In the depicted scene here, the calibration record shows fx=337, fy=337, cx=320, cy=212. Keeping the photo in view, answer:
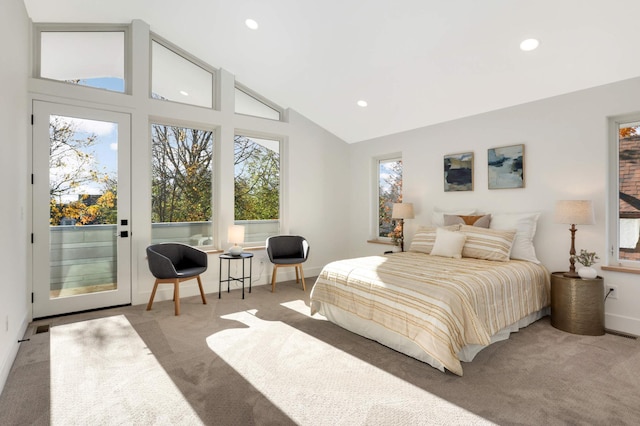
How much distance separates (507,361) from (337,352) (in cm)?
131

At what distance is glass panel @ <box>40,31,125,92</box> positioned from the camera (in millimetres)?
3744

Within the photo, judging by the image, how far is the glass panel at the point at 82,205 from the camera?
3701mm

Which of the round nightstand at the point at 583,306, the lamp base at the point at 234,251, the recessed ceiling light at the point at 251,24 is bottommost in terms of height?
the round nightstand at the point at 583,306

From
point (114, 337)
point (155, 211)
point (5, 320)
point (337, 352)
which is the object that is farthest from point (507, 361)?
point (155, 211)

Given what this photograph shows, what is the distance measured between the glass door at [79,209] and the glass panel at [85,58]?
0.38 meters

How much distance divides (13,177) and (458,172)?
15.5ft

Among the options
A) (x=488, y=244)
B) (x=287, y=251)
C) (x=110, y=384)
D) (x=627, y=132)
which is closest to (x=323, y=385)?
(x=110, y=384)

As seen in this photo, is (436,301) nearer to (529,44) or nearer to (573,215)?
(573,215)

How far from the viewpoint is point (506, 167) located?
4039 millimetres

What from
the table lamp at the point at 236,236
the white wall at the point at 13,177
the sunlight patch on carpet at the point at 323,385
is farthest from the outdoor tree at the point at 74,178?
the sunlight patch on carpet at the point at 323,385

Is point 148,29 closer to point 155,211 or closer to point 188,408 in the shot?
point 155,211

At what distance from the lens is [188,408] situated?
1.99 m

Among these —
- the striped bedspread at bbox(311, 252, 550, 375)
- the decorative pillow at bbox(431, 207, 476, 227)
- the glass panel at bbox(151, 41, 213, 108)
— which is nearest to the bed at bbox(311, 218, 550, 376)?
the striped bedspread at bbox(311, 252, 550, 375)

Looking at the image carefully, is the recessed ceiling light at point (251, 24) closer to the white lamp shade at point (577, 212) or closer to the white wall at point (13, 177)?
the white wall at point (13, 177)
